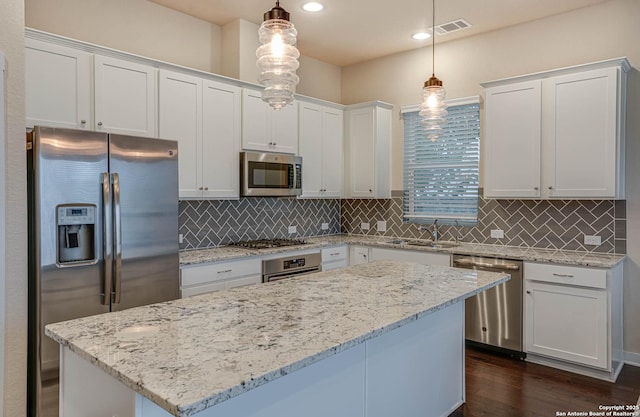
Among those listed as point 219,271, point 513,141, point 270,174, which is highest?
point 513,141

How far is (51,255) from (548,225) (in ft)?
13.1

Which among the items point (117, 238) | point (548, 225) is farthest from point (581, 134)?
point (117, 238)

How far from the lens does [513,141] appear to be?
3.86 metres

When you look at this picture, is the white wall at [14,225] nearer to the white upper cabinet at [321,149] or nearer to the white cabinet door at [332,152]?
the white upper cabinet at [321,149]

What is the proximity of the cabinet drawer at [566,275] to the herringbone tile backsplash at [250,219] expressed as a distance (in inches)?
98.7

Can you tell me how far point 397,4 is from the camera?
3711 mm

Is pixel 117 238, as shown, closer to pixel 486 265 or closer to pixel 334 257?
pixel 334 257

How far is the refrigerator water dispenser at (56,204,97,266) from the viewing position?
2.43 meters

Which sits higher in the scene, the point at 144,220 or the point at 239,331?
the point at 144,220

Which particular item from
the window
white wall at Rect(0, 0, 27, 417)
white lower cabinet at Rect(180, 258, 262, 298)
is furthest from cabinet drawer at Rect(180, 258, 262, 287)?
the window

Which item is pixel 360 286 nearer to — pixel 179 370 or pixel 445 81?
pixel 179 370

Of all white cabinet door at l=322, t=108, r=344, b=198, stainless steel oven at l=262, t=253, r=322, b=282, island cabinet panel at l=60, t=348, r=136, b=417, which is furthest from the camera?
white cabinet door at l=322, t=108, r=344, b=198

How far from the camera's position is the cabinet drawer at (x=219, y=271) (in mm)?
3266

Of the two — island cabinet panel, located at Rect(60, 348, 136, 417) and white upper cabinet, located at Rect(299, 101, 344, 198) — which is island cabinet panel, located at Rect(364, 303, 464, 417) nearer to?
island cabinet panel, located at Rect(60, 348, 136, 417)
